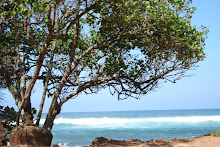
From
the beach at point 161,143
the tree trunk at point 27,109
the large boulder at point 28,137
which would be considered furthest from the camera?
the beach at point 161,143

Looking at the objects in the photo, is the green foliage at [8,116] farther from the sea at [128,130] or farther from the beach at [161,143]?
the sea at [128,130]

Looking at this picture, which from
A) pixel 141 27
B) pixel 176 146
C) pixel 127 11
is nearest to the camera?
pixel 127 11

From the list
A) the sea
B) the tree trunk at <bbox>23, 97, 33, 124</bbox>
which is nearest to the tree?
the tree trunk at <bbox>23, 97, 33, 124</bbox>

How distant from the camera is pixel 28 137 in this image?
319 inches

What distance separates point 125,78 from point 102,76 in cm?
97

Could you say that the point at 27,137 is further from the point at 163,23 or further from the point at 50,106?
the point at 163,23

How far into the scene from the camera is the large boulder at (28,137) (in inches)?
→ 319

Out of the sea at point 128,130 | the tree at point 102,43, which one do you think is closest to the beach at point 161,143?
the tree at point 102,43

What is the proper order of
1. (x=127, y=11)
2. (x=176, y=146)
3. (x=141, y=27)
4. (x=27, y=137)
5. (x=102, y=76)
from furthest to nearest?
1. (x=102, y=76)
2. (x=176, y=146)
3. (x=141, y=27)
4. (x=127, y=11)
5. (x=27, y=137)

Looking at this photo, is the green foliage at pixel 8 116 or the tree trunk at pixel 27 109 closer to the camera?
the tree trunk at pixel 27 109

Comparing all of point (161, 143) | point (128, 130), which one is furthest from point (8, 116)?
point (128, 130)

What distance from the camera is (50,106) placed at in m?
9.51

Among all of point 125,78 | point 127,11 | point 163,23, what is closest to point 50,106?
point 125,78

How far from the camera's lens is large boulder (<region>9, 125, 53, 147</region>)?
8.11m
